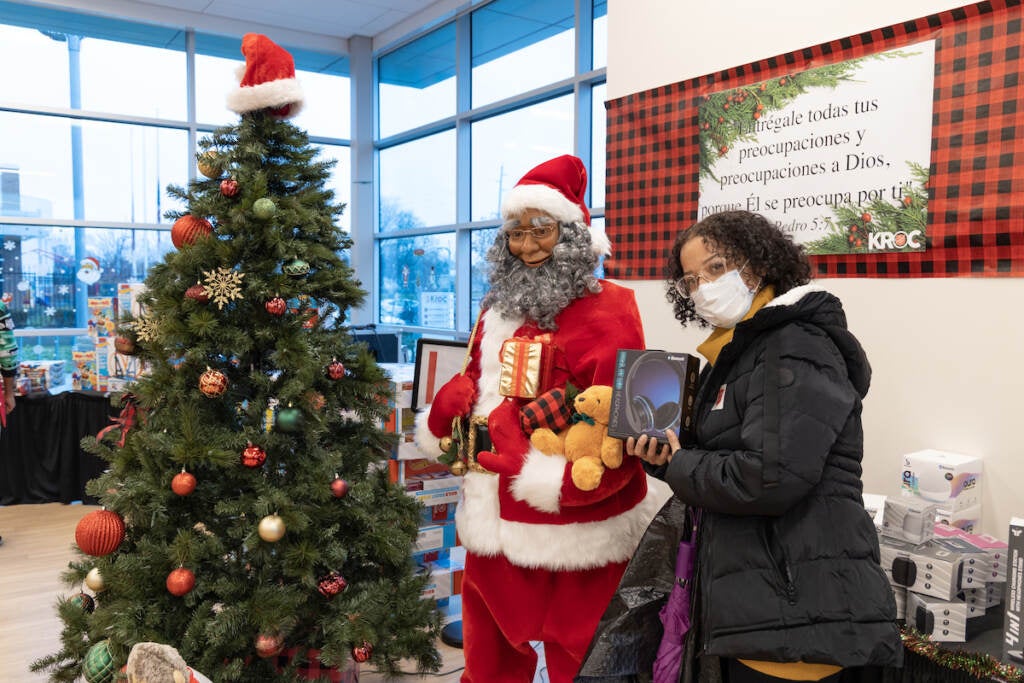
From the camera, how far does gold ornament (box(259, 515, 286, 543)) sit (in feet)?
6.33

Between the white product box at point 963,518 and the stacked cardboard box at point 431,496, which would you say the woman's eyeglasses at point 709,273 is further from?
the stacked cardboard box at point 431,496

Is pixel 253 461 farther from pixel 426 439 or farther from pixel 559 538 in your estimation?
pixel 559 538

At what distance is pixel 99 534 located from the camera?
196 cm

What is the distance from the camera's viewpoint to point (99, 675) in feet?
6.19

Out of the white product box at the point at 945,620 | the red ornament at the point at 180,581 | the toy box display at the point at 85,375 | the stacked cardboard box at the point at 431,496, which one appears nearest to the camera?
the white product box at the point at 945,620

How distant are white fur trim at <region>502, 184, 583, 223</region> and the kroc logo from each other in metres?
0.88

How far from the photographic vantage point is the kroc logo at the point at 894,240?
82.3 inches

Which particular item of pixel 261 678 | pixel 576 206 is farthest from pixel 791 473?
pixel 261 678

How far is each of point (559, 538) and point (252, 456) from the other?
0.85m

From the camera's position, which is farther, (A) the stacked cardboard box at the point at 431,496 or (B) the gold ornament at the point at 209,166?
(A) the stacked cardboard box at the point at 431,496

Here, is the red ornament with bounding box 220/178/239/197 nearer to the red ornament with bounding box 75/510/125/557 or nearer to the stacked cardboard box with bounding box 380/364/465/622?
the red ornament with bounding box 75/510/125/557

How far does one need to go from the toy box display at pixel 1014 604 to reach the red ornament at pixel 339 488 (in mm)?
1595

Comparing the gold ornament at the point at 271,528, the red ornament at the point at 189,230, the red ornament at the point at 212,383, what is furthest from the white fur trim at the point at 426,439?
the red ornament at the point at 189,230

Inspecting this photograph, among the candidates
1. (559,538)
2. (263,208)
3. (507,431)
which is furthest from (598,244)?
(263,208)
